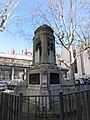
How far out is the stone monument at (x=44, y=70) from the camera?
852cm

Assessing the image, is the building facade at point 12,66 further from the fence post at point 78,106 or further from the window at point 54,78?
the fence post at point 78,106

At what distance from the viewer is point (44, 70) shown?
8781 millimetres

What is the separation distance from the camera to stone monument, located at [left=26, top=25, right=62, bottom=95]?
8523 mm

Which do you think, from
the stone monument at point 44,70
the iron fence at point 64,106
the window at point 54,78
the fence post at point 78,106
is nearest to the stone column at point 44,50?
the stone monument at point 44,70

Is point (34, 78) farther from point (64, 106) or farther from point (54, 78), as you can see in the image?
point (64, 106)

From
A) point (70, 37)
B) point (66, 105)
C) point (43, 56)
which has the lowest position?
point (66, 105)

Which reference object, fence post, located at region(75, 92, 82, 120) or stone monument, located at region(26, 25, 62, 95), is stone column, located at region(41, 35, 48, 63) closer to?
stone monument, located at region(26, 25, 62, 95)

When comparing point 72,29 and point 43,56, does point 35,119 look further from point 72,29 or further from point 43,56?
point 72,29

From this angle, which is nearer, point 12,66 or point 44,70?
point 44,70

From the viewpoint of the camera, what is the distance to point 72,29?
16.7 metres

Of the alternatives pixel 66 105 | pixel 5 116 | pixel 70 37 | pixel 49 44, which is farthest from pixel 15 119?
pixel 70 37

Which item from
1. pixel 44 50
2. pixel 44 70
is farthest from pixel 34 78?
pixel 44 50

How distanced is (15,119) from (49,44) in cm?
727

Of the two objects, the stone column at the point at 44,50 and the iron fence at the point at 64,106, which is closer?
the iron fence at the point at 64,106
